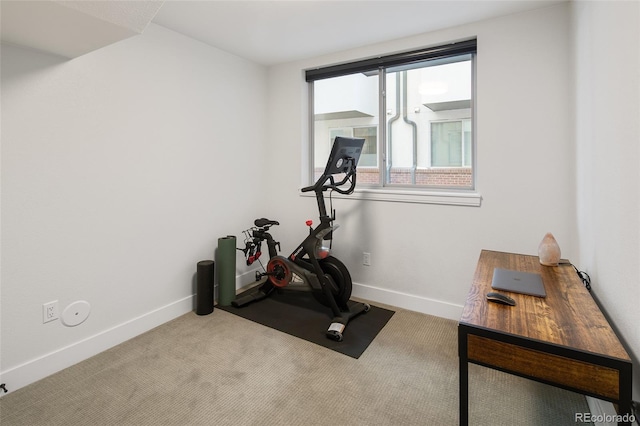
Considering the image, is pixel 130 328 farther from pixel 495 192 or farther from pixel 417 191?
pixel 495 192

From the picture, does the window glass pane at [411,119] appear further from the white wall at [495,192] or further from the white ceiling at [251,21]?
the white ceiling at [251,21]

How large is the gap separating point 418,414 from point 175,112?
9.00ft

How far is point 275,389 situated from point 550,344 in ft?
4.70

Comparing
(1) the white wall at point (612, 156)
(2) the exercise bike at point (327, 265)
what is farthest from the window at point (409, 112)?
(1) the white wall at point (612, 156)

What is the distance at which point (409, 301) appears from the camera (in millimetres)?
2930

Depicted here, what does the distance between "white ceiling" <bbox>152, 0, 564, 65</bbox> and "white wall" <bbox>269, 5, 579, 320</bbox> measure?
163 millimetres

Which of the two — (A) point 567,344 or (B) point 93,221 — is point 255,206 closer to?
(B) point 93,221

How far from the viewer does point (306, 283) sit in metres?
2.81

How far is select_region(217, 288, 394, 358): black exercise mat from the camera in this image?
2.38 meters

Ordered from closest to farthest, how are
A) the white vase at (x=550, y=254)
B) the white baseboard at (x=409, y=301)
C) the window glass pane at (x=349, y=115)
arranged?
the white vase at (x=550, y=254)
the white baseboard at (x=409, y=301)
the window glass pane at (x=349, y=115)

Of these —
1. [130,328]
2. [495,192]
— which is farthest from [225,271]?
[495,192]

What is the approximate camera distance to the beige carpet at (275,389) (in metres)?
1.66

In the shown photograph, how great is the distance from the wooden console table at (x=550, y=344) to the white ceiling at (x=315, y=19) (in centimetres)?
201

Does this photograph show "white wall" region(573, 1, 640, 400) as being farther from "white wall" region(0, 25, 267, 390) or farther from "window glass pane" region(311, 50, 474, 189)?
"white wall" region(0, 25, 267, 390)
